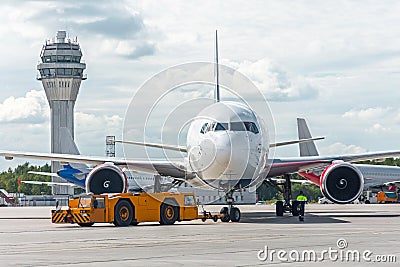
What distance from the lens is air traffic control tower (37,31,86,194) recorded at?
588 ft

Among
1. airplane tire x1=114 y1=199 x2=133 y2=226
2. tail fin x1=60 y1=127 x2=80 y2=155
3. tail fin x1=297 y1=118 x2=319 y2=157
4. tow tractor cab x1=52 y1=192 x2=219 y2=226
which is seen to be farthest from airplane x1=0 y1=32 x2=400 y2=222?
tail fin x1=60 y1=127 x2=80 y2=155

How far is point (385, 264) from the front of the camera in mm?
15609

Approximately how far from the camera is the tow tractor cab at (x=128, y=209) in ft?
105

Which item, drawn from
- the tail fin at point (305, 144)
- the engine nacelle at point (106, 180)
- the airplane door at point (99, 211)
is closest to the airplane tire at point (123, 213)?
the airplane door at point (99, 211)

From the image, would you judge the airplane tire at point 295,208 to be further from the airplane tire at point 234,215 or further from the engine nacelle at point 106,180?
the engine nacelle at point 106,180

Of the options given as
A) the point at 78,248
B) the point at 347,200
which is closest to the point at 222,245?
the point at 78,248

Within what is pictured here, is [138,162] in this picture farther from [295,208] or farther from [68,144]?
[68,144]

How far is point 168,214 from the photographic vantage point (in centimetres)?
3319

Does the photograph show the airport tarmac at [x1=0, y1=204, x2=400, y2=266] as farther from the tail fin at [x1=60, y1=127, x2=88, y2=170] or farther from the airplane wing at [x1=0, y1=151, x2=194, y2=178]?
the tail fin at [x1=60, y1=127, x2=88, y2=170]

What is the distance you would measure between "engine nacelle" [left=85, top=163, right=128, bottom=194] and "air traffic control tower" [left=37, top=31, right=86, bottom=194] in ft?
458

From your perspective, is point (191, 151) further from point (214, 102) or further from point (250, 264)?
point (250, 264)

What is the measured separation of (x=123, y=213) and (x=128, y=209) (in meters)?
0.33

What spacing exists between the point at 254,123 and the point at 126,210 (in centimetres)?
597

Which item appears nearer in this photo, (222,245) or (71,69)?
(222,245)
